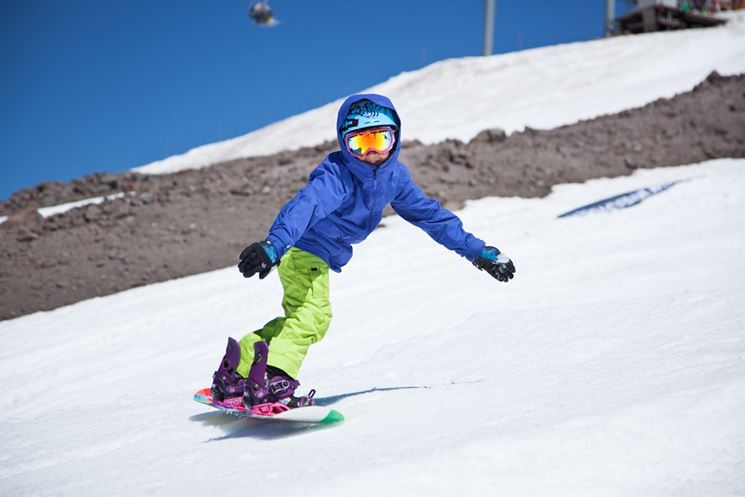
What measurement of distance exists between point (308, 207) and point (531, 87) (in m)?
21.3

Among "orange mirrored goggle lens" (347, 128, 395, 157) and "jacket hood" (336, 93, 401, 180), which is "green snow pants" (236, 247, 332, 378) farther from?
"orange mirrored goggle lens" (347, 128, 395, 157)

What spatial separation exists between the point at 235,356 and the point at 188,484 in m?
1.04

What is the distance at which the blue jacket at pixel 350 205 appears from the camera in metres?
3.76

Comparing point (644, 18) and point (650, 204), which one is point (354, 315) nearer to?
point (650, 204)

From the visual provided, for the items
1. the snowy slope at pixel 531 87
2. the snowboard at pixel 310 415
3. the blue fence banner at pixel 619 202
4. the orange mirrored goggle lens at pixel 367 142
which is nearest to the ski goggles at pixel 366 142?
the orange mirrored goggle lens at pixel 367 142

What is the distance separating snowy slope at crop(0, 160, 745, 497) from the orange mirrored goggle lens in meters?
1.38

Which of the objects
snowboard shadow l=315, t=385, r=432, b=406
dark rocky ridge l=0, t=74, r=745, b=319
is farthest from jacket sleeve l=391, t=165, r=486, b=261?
dark rocky ridge l=0, t=74, r=745, b=319

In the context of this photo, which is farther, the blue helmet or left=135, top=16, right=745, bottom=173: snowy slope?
left=135, top=16, right=745, bottom=173: snowy slope

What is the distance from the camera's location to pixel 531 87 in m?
23.6

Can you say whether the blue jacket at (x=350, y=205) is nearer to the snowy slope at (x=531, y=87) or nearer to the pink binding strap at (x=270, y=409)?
the pink binding strap at (x=270, y=409)

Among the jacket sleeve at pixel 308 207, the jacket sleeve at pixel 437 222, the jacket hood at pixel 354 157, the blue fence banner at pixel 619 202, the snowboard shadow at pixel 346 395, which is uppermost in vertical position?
the jacket hood at pixel 354 157

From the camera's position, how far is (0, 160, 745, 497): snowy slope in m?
2.61

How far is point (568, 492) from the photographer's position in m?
2.36

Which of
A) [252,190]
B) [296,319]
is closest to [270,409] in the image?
[296,319]
